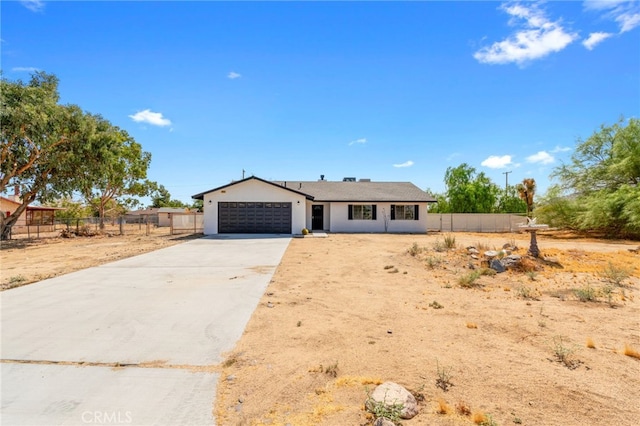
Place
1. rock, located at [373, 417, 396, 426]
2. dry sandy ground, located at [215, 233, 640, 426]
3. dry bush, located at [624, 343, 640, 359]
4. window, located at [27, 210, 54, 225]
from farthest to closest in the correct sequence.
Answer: window, located at [27, 210, 54, 225] → dry bush, located at [624, 343, 640, 359] → dry sandy ground, located at [215, 233, 640, 426] → rock, located at [373, 417, 396, 426]

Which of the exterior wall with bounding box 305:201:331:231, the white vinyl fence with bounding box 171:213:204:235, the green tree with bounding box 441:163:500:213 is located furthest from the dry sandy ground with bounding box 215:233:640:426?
the green tree with bounding box 441:163:500:213

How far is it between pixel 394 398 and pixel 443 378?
2.62ft

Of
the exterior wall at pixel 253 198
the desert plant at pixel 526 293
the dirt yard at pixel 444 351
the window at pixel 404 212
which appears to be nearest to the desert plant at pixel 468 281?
the dirt yard at pixel 444 351

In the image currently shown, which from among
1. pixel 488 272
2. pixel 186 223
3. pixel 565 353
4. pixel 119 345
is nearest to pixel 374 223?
pixel 186 223

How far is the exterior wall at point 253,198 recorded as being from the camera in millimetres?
22500

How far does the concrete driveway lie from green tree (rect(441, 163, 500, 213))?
3494cm

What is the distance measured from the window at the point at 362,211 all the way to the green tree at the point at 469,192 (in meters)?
18.2

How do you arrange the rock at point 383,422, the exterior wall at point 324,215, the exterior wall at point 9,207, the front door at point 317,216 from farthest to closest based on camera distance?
the exterior wall at point 9,207 → the front door at point 317,216 → the exterior wall at point 324,215 → the rock at point 383,422

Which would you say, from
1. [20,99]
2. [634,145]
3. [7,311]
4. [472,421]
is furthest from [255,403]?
[634,145]

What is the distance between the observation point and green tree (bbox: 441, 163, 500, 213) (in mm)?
38469

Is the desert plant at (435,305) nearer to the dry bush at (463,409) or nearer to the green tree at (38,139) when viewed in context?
the dry bush at (463,409)

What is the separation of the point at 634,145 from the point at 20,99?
36712 millimetres

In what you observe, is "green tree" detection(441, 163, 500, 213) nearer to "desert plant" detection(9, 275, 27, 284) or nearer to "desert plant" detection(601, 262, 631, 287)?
"desert plant" detection(601, 262, 631, 287)

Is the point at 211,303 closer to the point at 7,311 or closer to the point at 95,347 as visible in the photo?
the point at 95,347
